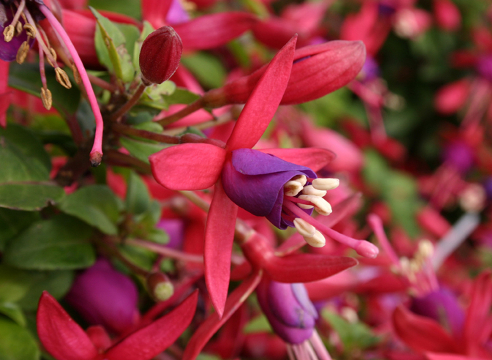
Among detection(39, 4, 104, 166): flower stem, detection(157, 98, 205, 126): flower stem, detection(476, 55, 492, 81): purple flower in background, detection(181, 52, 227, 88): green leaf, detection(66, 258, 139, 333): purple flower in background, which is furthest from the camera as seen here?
detection(476, 55, 492, 81): purple flower in background

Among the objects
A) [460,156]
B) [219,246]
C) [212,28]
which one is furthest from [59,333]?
[460,156]

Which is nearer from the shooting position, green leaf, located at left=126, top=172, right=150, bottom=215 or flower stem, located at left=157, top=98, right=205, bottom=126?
flower stem, located at left=157, top=98, right=205, bottom=126

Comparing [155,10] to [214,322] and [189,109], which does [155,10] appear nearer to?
[189,109]

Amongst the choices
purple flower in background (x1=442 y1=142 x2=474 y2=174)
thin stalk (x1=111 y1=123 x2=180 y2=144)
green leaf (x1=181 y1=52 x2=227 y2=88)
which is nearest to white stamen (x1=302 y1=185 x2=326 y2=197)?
thin stalk (x1=111 y1=123 x2=180 y2=144)

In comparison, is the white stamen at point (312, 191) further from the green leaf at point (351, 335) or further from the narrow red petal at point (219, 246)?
the green leaf at point (351, 335)

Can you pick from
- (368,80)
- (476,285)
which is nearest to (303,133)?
(368,80)

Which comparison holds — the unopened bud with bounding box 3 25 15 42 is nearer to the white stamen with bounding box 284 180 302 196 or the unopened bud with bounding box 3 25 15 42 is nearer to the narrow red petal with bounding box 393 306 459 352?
the white stamen with bounding box 284 180 302 196

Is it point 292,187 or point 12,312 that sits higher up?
point 292,187

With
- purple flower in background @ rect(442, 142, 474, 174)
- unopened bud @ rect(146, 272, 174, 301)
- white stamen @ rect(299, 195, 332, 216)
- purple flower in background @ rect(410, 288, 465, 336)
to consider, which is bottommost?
purple flower in background @ rect(442, 142, 474, 174)

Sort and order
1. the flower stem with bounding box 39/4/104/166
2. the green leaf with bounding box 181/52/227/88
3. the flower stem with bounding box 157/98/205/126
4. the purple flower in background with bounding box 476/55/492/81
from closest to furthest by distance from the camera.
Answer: the flower stem with bounding box 39/4/104/166
the flower stem with bounding box 157/98/205/126
the green leaf with bounding box 181/52/227/88
the purple flower in background with bounding box 476/55/492/81
